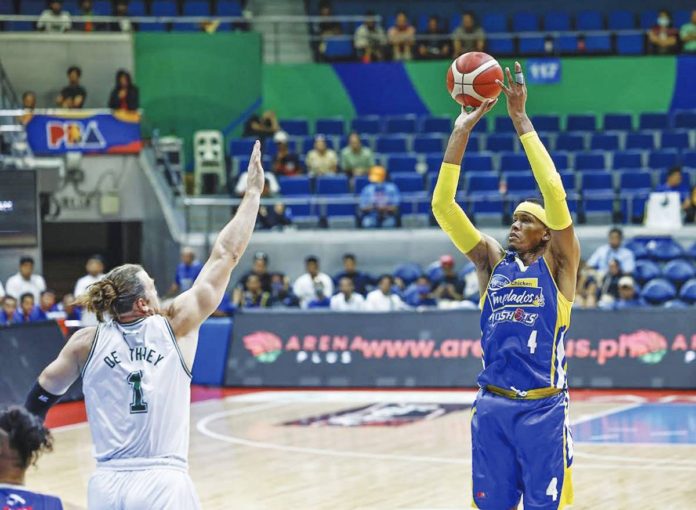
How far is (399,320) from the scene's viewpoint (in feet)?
56.8

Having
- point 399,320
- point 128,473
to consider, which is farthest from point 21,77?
point 128,473

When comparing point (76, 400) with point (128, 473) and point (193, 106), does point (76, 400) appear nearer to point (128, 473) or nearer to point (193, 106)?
point (193, 106)

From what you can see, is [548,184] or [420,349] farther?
[420,349]

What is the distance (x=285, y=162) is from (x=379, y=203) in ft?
6.30

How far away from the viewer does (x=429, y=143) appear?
76.0 feet

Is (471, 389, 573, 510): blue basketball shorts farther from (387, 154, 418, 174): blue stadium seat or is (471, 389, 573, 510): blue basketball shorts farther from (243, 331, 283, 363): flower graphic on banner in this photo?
(387, 154, 418, 174): blue stadium seat

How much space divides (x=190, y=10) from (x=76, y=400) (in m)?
10.7

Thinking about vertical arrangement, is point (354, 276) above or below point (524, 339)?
below

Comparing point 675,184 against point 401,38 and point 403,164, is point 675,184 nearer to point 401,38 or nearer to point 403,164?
point 403,164

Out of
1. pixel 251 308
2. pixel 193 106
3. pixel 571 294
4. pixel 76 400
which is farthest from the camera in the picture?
pixel 193 106

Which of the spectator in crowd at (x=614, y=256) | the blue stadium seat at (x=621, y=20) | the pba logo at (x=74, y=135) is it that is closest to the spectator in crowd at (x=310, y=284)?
the spectator in crowd at (x=614, y=256)

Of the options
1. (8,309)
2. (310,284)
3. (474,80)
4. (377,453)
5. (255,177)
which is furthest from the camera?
(310,284)

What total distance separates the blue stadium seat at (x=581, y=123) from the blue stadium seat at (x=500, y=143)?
1.60m

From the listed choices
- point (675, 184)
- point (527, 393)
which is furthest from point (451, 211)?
point (675, 184)
